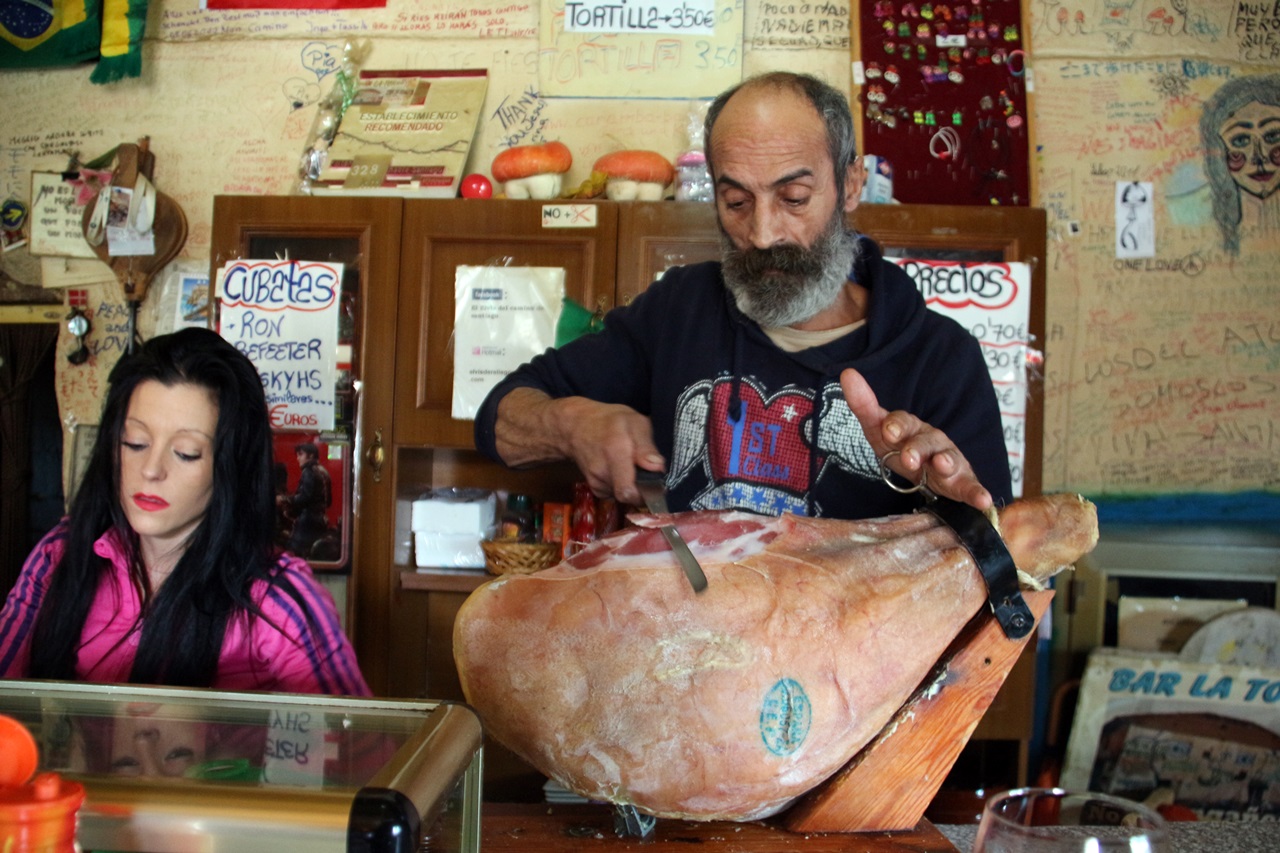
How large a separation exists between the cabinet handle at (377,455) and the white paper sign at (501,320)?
228 millimetres

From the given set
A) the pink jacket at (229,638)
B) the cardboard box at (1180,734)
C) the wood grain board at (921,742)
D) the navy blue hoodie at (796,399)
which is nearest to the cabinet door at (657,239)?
the navy blue hoodie at (796,399)

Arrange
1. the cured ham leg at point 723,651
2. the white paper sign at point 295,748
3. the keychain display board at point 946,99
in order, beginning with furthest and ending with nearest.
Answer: the keychain display board at point 946,99
the cured ham leg at point 723,651
the white paper sign at point 295,748

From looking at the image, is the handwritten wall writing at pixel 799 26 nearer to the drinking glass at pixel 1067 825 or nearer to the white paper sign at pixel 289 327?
the white paper sign at pixel 289 327

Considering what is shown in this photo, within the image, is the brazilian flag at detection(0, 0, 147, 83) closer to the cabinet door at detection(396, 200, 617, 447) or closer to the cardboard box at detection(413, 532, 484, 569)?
the cabinet door at detection(396, 200, 617, 447)

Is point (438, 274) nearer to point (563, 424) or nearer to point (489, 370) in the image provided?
point (489, 370)

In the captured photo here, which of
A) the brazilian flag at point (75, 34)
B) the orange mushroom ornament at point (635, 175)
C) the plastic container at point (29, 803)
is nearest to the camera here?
the plastic container at point (29, 803)

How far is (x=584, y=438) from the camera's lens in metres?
1.20

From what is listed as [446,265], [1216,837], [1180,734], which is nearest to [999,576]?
[1216,837]

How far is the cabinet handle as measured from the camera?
274 cm

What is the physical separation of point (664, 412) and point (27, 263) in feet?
9.11

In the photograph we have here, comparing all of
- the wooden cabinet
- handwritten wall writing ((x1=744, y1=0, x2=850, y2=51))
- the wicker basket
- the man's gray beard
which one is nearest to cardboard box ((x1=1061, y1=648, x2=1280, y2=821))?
the wooden cabinet

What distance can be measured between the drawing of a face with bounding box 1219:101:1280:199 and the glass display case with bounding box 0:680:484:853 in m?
3.13

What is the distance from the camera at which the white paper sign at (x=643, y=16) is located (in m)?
3.07

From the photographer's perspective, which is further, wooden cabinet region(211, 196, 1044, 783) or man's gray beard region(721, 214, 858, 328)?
wooden cabinet region(211, 196, 1044, 783)
